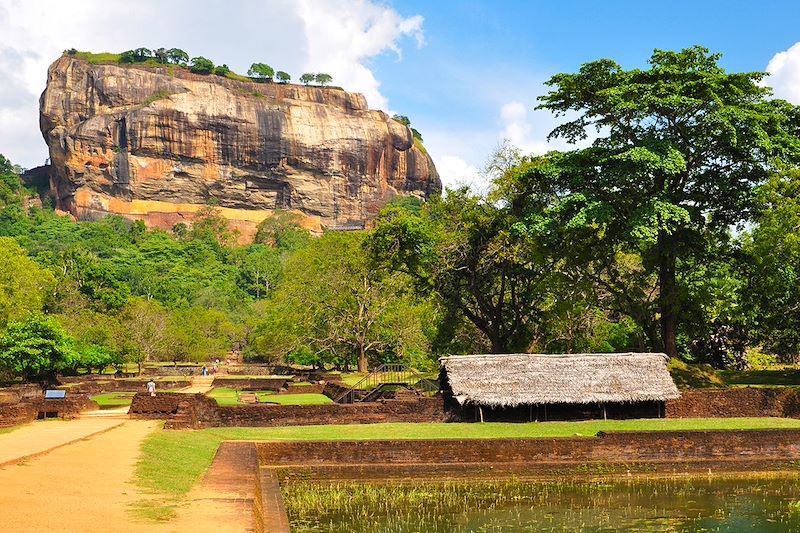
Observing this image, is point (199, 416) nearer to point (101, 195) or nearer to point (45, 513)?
point (45, 513)

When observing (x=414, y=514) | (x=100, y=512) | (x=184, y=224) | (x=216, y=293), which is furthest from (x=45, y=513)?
(x=184, y=224)

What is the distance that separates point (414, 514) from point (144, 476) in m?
4.11

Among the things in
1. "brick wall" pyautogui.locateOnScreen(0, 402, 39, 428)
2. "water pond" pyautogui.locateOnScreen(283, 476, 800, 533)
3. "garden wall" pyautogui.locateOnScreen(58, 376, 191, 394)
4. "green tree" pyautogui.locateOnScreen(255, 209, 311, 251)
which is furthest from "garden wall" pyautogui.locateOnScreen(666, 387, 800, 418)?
"green tree" pyautogui.locateOnScreen(255, 209, 311, 251)

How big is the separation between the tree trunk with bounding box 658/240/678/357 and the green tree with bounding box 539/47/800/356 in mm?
36

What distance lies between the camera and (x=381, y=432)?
19266 millimetres

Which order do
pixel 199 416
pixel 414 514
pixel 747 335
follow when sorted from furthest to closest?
pixel 747 335 → pixel 199 416 → pixel 414 514

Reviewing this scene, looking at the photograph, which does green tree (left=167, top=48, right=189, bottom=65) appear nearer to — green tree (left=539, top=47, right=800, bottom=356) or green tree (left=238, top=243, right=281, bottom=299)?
green tree (left=238, top=243, right=281, bottom=299)

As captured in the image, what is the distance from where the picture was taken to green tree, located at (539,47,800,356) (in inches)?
955

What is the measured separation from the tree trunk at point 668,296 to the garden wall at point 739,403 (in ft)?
11.1

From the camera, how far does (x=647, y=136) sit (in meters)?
25.7

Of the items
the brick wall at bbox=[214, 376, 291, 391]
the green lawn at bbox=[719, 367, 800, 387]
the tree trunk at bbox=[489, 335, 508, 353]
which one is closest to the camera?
the green lawn at bbox=[719, 367, 800, 387]

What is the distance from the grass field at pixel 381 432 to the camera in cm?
→ 1415

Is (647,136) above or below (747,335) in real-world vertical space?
above

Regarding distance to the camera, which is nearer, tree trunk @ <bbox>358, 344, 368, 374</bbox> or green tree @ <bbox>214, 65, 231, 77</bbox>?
tree trunk @ <bbox>358, 344, 368, 374</bbox>
